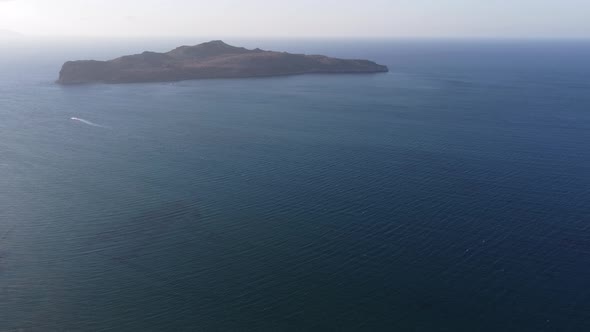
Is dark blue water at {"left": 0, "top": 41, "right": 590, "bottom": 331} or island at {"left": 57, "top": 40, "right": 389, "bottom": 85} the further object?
island at {"left": 57, "top": 40, "right": 389, "bottom": 85}

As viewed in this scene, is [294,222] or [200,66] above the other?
[200,66]

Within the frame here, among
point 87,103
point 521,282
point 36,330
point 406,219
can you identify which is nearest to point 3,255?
point 36,330

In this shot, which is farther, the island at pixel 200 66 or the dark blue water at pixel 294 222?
the island at pixel 200 66

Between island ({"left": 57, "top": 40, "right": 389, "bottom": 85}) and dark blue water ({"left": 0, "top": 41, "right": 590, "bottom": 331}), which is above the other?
island ({"left": 57, "top": 40, "right": 389, "bottom": 85})

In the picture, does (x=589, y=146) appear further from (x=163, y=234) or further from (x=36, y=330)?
(x=36, y=330)
